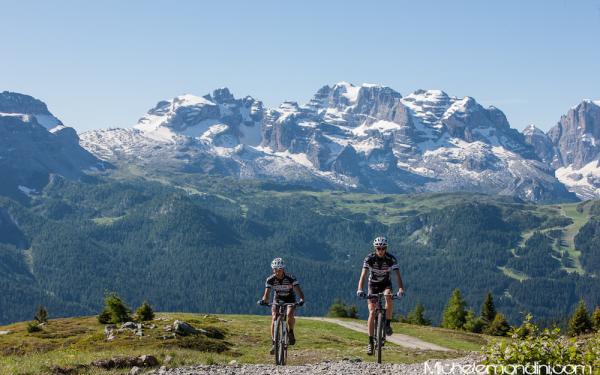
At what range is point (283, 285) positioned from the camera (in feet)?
85.9

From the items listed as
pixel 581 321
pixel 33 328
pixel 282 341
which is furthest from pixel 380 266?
pixel 581 321

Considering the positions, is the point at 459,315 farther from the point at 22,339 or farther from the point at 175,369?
the point at 175,369

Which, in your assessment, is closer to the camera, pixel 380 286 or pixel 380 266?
pixel 380 266

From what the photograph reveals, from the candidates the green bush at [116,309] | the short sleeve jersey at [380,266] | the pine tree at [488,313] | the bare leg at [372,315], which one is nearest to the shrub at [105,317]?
the green bush at [116,309]

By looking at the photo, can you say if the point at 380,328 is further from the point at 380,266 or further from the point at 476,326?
the point at 476,326

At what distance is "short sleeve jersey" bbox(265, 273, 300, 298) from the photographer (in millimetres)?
26125

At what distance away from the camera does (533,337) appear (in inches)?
619

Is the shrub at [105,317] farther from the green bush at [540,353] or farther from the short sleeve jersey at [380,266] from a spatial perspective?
the green bush at [540,353]

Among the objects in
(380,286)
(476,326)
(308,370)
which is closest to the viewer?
(308,370)

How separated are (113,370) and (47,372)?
2.32 metres

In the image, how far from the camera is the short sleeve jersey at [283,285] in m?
26.1

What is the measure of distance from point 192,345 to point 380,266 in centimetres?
1949

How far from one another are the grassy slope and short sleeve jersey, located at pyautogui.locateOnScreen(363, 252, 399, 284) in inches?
299

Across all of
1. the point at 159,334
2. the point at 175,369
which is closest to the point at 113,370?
the point at 175,369
